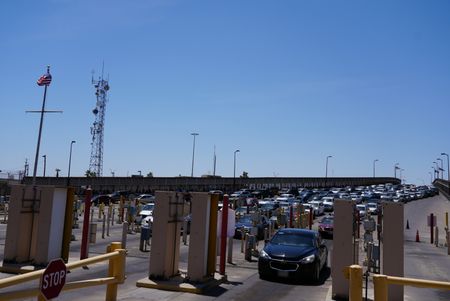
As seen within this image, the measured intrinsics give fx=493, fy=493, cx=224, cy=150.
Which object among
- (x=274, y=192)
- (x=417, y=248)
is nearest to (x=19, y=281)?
(x=417, y=248)

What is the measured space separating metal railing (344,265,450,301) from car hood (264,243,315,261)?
5.93 meters

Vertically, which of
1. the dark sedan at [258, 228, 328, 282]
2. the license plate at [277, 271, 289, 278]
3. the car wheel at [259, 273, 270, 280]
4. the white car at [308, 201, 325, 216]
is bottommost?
the car wheel at [259, 273, 270, 280]

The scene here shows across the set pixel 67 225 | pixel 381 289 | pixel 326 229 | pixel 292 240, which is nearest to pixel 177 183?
pixel 326 229

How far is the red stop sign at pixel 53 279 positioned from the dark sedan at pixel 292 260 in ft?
28.7

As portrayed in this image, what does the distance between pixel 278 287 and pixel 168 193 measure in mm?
3724

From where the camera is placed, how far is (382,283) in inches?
251

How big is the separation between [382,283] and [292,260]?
6687mm

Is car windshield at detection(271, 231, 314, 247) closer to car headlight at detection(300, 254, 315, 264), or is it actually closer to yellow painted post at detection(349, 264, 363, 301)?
car headlight at detection(300, 254, 315, 264)

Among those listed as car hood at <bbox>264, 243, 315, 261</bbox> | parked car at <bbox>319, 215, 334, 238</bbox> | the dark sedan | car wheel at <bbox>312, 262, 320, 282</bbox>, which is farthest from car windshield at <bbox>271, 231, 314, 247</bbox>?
parked car at <bbox>319, 215, 334, 238</bbox>

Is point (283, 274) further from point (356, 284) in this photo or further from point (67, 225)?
point (356, 284)

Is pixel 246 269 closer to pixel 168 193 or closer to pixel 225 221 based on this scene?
pixel 225 221

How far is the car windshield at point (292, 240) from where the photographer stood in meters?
14.1

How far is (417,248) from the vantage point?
971 inches

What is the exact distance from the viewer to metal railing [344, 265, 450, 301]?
602 cm
